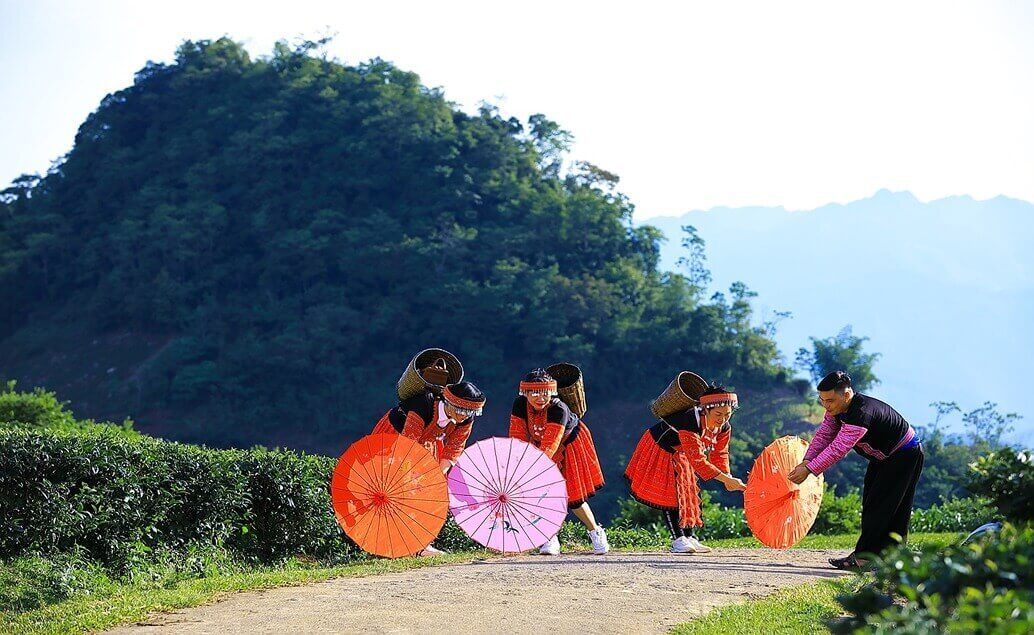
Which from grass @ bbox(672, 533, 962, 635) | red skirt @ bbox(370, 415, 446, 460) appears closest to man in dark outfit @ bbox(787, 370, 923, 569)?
grass @ bbox(672, 533, 962, 635)

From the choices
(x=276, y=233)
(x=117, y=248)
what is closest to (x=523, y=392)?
(x=276, y=233)

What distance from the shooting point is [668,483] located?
32.7ft

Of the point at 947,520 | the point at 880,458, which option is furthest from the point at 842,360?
the point at 880,458

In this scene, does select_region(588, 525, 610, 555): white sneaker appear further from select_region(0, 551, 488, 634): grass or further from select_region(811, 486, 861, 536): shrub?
select_region(811, 486, 861, 536): shrub

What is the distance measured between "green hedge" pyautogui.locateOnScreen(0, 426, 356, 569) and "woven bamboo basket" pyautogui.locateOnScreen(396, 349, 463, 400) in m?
1.00

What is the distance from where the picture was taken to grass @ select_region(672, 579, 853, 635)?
21.0ft

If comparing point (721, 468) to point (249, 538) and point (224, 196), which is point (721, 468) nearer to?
point (249, 538)

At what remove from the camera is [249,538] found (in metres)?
9.63

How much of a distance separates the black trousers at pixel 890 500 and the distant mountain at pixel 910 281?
3758 inches

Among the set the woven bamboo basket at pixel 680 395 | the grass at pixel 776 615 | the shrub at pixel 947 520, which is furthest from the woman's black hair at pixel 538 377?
the shrub at pixel 947 520

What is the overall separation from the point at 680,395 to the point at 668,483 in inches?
29.1

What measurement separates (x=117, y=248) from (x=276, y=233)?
6512 mm

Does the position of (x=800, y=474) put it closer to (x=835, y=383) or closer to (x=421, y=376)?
(x=835, y=383)

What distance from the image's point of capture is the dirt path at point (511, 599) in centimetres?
672
